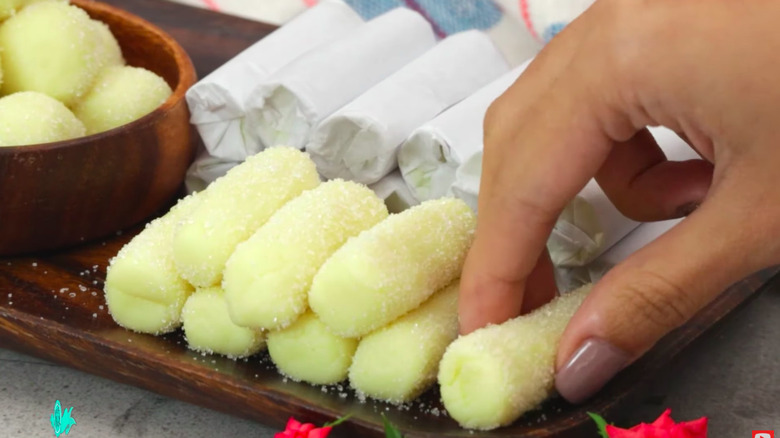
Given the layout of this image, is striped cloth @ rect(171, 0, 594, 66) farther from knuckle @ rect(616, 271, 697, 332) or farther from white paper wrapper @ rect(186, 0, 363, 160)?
knuckle @ rect(616, 271, 697, 332)

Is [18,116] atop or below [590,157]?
below

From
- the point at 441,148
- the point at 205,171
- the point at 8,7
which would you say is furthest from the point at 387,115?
the point at 8,7

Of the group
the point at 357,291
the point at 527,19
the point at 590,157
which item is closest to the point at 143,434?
the point at 357,291

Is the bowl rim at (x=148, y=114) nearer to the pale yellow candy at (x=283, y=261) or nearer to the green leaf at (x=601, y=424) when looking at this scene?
the pale yellow candy at (x=283, y=261)

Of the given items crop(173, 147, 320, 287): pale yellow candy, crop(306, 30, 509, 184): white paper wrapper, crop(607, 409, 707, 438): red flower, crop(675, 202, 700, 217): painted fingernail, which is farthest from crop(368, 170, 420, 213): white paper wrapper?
crop(607, 409, 707, 438): red flower

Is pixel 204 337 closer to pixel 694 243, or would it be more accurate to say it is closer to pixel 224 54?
pixel 694 243

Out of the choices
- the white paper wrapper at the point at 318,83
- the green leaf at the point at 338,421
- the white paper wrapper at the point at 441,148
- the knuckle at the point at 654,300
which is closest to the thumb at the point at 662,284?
the knuckle at the point at 654,300
